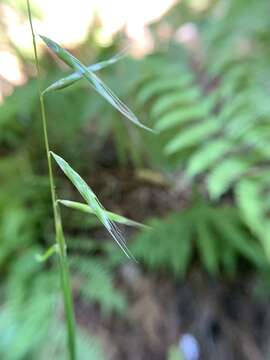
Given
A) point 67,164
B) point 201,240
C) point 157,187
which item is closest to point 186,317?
point 201,240

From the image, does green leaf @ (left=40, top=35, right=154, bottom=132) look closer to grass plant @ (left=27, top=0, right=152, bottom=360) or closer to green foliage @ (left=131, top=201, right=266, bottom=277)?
grass plant @ (left=27, top=0, right=152, bottom=360)

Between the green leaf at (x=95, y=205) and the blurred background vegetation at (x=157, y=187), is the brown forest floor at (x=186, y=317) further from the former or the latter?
the green leaf at (x=95, y=205)

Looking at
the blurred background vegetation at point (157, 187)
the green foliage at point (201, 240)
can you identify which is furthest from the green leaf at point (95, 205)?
the green foliage at point (201, 240)

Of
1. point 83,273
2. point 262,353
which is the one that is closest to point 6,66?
point 83,273

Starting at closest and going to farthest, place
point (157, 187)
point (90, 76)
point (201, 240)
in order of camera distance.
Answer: point (90, 76), point (201, 240), point (157, 187)

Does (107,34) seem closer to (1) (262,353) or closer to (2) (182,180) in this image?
(2) (182,180)

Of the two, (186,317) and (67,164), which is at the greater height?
(67,164)

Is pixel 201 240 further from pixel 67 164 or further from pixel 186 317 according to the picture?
pixel 67 164
